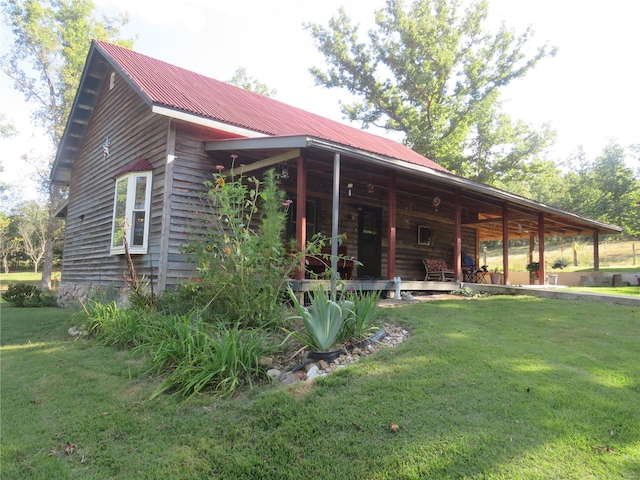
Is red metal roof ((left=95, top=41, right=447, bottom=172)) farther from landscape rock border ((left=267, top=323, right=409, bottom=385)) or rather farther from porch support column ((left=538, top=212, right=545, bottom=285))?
porch support column ((left=538, top=212, right=545, bottom=285))

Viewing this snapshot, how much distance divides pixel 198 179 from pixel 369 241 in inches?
214

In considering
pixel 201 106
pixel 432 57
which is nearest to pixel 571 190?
pixel 432 57

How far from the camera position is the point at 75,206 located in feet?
40.4

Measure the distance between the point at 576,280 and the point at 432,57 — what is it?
1512cm

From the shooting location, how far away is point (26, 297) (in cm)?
1179

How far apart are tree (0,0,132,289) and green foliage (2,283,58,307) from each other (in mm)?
11856

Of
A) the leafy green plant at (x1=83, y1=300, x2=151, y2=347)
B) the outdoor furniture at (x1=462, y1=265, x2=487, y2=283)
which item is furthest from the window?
the outdoor furniture at (x1=462, y1=265, x2=487, y2=283)

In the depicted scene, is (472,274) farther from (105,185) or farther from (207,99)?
(105,185)

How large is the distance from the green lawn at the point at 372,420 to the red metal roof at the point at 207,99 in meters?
4.53

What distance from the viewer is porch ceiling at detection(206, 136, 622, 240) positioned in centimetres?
703

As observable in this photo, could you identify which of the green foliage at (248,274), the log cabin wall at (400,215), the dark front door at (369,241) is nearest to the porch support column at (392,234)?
the log cabin wall at (400,215)

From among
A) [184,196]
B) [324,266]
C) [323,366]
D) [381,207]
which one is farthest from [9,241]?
[323,366]

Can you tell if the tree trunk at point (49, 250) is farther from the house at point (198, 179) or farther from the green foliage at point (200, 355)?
the green foliage at point (200, 355)

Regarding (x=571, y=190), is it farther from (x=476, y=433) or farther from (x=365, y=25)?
(x=476, y=433)
